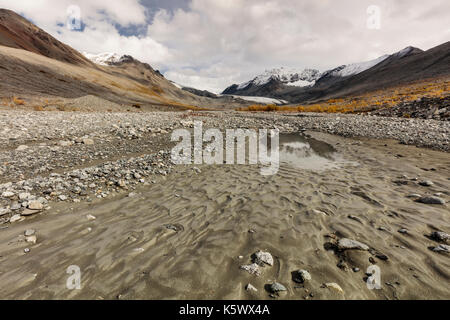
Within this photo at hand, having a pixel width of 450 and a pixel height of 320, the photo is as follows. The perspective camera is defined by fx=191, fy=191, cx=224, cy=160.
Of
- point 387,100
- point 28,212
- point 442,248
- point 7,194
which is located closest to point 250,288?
point 442,248

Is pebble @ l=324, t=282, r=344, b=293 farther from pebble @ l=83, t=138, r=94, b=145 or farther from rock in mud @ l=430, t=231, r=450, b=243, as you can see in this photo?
pebble @ l=83, t=138, r=94, b=145

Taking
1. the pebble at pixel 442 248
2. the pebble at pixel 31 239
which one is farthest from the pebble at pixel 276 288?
the pebble at pixel 31 239

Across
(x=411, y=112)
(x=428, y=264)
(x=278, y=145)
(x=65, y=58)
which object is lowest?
(x=428, y=264)

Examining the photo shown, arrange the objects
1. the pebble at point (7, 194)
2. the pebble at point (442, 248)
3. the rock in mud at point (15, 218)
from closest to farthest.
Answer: the pebble at point (442, 248), the rock in mud at point (15, 218), the pebble at point (7, 194)

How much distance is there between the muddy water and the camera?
3.01 meters

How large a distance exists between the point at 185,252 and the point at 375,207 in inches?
203

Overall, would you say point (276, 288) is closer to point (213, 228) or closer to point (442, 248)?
point (213, 228)

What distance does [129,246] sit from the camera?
4.01 meters

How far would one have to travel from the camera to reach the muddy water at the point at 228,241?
9.87ft

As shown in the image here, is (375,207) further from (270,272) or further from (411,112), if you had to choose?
(411,112)

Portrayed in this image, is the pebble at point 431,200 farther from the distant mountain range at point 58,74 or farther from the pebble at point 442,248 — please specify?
the distant mountain range at point 58,74

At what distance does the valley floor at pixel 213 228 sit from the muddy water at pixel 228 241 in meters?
0.02

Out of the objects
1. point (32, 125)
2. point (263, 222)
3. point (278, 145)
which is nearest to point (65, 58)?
point (32, 125)

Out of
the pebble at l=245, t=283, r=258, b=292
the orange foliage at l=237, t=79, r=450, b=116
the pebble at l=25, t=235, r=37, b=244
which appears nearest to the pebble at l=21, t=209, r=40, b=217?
the pebble at l=25, t=235, r=37, b=244
